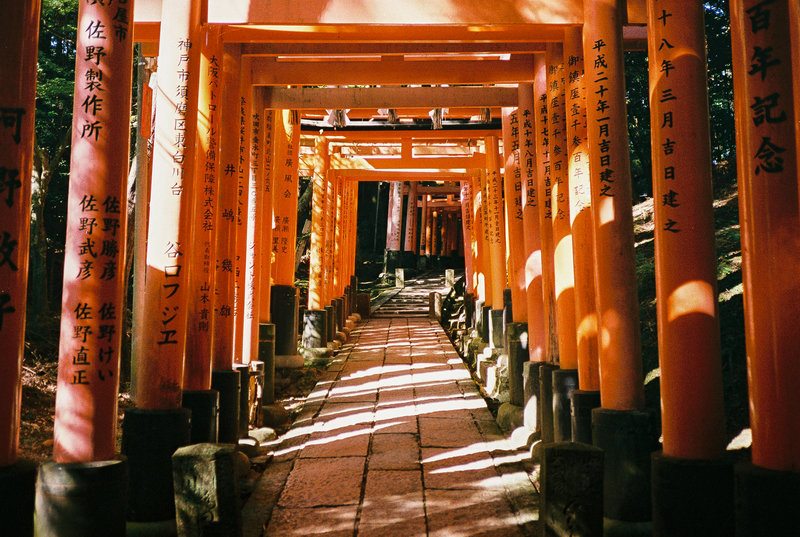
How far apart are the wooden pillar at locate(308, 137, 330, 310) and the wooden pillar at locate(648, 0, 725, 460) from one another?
964cm

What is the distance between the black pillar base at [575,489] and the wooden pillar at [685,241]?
0.48m

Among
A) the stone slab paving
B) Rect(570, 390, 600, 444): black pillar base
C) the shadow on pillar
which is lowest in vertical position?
the stone slab paving

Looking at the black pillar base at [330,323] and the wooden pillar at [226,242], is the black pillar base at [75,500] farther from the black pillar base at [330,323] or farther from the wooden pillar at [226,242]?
the black pillar base at [330,323]

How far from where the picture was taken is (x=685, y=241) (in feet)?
11.2

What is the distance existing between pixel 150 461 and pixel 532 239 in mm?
4640

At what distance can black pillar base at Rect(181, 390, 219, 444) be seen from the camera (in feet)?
15.5

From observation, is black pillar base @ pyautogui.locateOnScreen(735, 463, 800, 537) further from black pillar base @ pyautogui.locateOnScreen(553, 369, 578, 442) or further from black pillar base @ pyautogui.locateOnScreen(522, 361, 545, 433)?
black pillar base @ pyautogui.locateOnScreen(522, 361, 545, 433)

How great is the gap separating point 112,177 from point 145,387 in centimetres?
150

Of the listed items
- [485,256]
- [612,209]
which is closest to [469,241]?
[485,256]

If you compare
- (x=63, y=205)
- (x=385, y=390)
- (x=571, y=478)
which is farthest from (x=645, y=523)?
(x=63, y=205)

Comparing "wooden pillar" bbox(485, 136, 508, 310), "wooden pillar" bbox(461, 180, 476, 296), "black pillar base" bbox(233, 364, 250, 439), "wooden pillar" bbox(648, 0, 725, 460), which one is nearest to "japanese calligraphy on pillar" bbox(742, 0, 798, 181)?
"wooden pillar" bbox(648, 0, 725, 460)

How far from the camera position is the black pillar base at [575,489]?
3273mm

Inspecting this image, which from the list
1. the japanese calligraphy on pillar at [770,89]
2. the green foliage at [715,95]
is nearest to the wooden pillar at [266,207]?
the japanese calligraphy on pillar at [770,89]

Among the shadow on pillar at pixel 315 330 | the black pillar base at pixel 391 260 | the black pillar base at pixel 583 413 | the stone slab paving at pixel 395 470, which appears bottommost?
the stone slab paving at pixel 395 470
